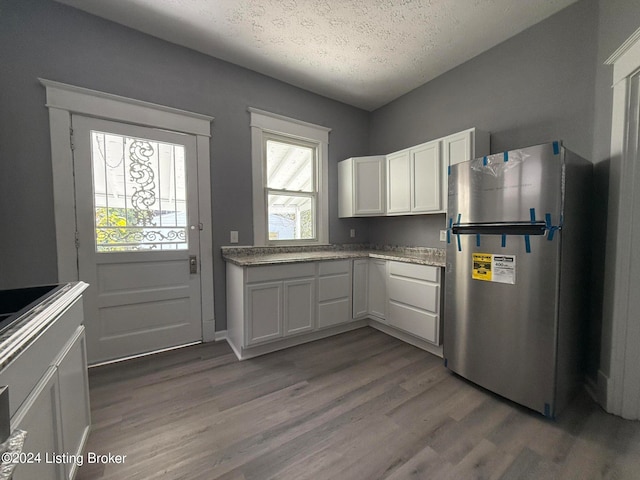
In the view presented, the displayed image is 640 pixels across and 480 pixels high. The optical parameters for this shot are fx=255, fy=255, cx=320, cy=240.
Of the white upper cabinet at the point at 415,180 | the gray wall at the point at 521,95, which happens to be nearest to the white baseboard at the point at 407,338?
the gray wall at the point at 521,95

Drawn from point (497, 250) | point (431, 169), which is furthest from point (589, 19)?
point (497, 250)

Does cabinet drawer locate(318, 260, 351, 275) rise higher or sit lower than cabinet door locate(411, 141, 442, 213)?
lower

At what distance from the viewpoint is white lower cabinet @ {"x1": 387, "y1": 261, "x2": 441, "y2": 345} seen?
2.31m

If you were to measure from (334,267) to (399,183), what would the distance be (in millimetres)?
1258

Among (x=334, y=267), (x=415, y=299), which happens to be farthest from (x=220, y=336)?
(x=415, y=299)

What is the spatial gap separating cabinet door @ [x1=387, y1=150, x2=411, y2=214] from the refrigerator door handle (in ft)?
3.39

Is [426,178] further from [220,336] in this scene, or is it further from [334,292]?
[220,336]

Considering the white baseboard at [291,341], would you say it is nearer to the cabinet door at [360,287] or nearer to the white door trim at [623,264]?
the cabinet door at [360,287]

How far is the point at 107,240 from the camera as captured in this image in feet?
7.20

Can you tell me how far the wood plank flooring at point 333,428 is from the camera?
4.10 ft

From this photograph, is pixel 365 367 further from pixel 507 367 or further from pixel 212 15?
pixel 212 15

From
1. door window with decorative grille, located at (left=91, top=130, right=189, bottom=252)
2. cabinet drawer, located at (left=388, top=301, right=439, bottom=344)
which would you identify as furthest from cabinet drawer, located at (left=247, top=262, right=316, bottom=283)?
cabinet drawer, located at (left=388, top=301, right=439, bottom=344)

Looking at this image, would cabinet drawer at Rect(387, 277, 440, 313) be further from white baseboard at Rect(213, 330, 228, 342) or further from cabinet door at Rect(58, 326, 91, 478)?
cabinet door at Rect(58, 326, 91, 478)

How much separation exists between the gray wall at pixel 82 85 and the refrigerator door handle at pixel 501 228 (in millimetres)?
2076
